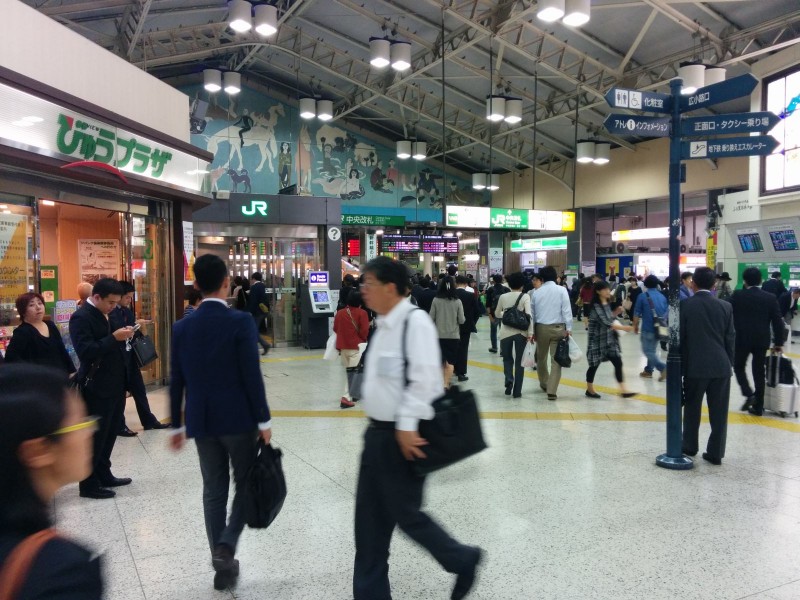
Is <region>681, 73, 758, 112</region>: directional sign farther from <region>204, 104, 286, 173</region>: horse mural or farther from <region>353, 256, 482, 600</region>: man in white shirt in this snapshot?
<region>204, 104, 286, 173</region>: horse mural

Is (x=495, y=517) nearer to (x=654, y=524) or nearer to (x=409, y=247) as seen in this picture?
(x=654, y=524)

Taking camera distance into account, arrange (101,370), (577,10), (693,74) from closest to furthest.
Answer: (101,370), (577,10), (693,74)

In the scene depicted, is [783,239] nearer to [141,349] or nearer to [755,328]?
[755,328]

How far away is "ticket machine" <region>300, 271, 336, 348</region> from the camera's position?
1158cm

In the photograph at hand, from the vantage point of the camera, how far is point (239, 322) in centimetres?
282

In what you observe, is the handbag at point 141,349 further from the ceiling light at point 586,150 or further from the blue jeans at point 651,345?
the ceiling light at point 586,150

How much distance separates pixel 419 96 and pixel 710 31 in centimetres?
837

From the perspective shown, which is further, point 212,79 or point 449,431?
point 212,79

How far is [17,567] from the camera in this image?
922 mm

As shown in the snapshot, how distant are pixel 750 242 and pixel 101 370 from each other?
14415mm

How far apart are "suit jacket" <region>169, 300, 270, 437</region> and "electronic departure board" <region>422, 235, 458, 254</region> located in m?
13.6

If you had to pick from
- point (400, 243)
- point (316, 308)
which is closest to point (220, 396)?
point (316, 308)

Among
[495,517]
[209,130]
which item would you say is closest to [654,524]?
[495,517]

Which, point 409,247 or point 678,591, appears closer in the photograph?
point 678,591
